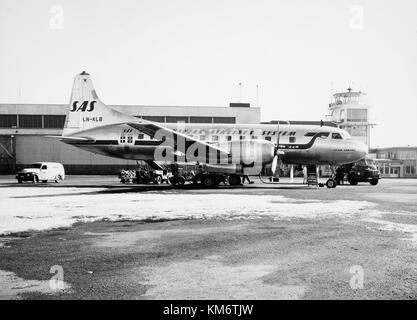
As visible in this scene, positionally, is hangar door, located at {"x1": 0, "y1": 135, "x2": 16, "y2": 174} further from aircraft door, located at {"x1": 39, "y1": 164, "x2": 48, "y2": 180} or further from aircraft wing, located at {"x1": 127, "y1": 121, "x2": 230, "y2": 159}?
aircraft wing, located at {"x1": 127, "y1": 121, "x2": 230, "y2": 159}

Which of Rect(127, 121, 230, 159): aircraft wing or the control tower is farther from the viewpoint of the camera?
the control tower

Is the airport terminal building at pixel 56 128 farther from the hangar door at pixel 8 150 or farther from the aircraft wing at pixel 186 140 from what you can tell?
the aircraft wing at pixel 186 140

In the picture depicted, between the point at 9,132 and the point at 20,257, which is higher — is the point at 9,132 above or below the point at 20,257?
above

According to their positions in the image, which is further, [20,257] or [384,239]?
[384,239]

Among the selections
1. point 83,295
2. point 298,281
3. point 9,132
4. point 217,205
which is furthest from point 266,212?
point 9,132

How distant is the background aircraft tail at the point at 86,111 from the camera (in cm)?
3469

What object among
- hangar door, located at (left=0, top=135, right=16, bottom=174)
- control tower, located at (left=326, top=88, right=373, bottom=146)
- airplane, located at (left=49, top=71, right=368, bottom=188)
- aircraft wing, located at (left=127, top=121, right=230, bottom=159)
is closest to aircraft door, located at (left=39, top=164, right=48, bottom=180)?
airplane, located at (left=49, top=71, right=368, bottom=188)

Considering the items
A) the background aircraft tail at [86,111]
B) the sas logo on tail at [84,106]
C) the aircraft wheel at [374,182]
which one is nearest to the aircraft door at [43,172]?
the background aircraft tail at [86,111]

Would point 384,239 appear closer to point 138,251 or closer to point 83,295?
point 138,251

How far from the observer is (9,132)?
63.8 m

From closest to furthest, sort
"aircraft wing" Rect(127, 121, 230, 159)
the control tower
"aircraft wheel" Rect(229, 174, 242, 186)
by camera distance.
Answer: "aircraft wing" Rect(127, 121, 230, 159) < "aircraft wheel" Rect(229, 174, 242, 186) < the control tower

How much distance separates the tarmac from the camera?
20.6 feet

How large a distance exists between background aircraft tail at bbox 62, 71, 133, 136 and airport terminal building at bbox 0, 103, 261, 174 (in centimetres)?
2923
